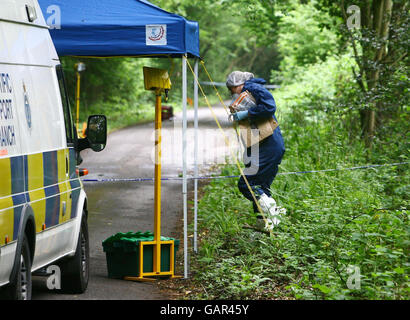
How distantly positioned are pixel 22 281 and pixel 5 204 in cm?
71

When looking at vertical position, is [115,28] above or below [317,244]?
above

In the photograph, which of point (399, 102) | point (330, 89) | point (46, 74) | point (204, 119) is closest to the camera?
point (46, 74)

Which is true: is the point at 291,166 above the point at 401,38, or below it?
below

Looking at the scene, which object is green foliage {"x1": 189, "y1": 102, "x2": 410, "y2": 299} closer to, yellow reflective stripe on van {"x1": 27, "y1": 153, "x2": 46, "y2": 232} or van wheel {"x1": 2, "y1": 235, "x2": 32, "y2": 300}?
yellow reflective stripe on van {"x1": 27, "y1": 153, "x2": 46, "y2": 232}

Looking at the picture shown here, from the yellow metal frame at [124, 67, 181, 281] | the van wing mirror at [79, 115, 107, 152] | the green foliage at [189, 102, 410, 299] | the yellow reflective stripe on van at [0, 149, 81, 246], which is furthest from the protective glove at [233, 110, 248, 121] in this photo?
the yellow reflective stripe on van at [0, 149, 81, 246]

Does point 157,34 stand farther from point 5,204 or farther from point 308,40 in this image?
point 308,40

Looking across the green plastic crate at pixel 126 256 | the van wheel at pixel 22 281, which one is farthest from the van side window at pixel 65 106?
the van wheel at pixel 22 281

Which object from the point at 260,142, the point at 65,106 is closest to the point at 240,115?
the point at 260,142

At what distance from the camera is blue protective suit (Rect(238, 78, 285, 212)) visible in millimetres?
8477

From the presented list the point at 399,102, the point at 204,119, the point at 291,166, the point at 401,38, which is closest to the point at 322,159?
the point at 291,166

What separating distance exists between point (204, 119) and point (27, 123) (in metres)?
31.9

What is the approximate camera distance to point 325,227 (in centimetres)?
754

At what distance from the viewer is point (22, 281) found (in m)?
5.27

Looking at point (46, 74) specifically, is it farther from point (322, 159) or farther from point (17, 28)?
point (322, 159)
